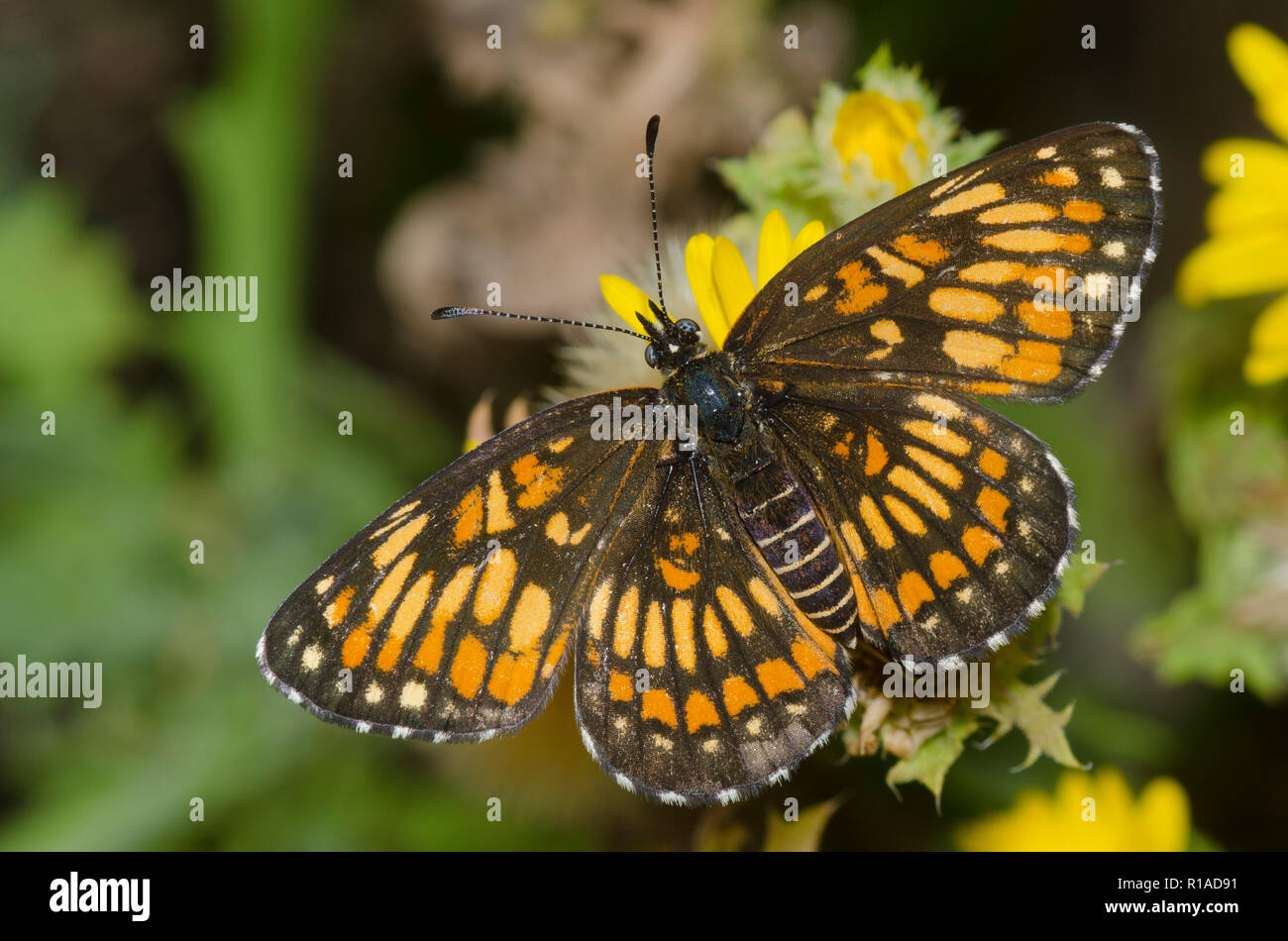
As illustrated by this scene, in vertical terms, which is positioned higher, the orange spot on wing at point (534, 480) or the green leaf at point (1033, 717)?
the orange spot on wing at point (534, 480)

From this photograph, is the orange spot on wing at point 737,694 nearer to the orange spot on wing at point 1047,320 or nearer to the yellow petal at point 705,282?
the yellow petal at point 705,282

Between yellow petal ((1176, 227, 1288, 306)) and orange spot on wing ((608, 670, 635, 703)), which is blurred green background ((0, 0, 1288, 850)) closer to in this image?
yellow petal ((1176, 227, 1288, 306))

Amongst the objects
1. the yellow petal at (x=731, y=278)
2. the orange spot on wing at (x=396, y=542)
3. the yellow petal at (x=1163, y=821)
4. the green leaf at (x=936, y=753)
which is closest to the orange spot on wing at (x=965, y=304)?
the yellow petal at (x=731, y=278)

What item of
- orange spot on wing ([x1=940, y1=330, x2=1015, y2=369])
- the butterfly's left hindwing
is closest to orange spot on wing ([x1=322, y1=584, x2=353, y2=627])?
the butterfly's left hindwing

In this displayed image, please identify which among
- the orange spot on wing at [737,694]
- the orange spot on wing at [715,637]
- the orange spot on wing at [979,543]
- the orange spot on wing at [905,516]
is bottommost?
the orange spot on wing at [737,694]

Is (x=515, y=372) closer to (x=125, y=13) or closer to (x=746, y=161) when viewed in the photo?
(x=746, y=161)

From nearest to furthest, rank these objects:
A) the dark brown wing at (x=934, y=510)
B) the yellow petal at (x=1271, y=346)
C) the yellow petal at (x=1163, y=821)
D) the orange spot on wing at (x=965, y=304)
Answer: the dark brown wing at (x=934, y=510)
the orange spot on wing at (x=965, y=304)
the yellow petal at (x=1271, y=346)
the yellow petal at (x=1163, y=821)
